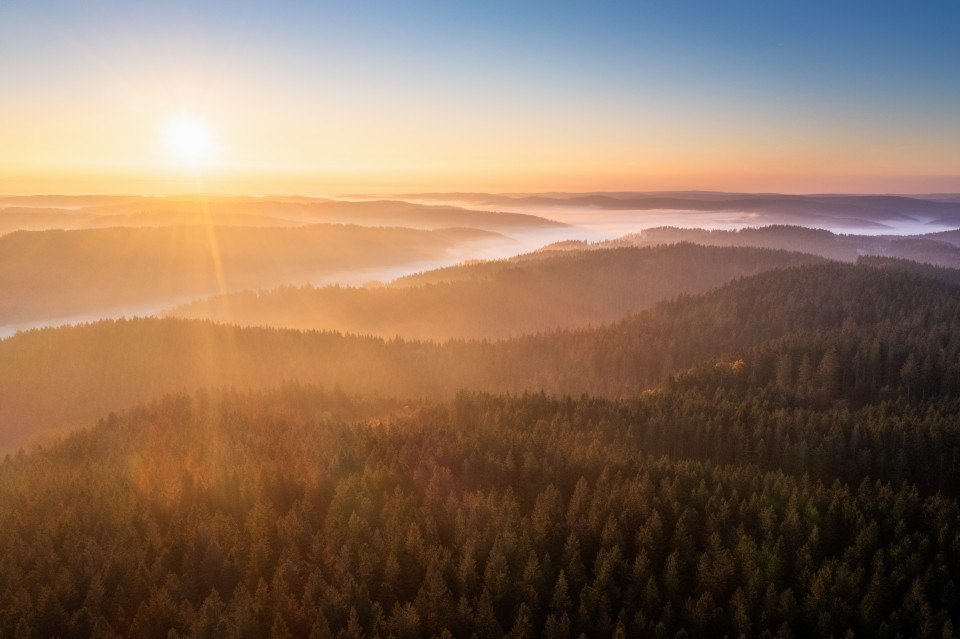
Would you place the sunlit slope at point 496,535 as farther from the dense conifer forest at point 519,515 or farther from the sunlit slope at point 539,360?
the sunlit slope at point 539,360

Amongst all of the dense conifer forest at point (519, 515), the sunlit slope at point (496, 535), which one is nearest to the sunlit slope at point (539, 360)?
the dense conifer forest at point (519, 515)

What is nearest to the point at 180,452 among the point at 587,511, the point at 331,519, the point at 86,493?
the point at 86,493

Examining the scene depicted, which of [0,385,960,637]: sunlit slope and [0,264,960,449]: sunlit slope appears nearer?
[0,385,960,637]: sunlit slope

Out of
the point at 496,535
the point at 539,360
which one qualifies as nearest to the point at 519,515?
the point at 496,535

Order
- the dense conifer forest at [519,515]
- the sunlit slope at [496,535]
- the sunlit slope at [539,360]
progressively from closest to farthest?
1. the sunlit slope at [496,535]
2. the dense conifer forest at [519,515]
3. the sunlit slope at [539,360]

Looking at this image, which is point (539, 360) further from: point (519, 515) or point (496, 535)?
point (496, 535)

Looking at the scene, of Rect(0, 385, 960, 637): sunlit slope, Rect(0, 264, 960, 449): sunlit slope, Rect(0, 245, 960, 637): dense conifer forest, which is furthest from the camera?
Rect(0, 264, 960, 449): sunlit slope

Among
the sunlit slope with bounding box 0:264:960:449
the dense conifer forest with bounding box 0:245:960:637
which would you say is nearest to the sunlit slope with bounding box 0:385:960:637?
the dense conifer forest with bounding box 0:245:960:637

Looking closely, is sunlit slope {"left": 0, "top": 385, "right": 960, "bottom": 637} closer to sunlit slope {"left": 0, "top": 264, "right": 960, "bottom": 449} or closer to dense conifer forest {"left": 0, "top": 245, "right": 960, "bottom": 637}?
dense conifer forest {"left": 0, "top": 245, "right": 960, "bottom": 637}
